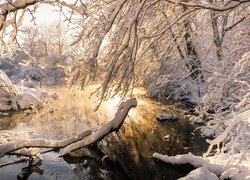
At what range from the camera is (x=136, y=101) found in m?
9.62

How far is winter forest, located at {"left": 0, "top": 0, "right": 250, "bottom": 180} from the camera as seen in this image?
409 centimetres

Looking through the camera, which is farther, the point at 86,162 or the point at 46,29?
the point at 46,29

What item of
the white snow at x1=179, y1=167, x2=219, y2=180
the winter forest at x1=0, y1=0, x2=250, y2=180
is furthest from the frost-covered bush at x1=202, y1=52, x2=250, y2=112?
the white snow at x1=179, y1=167, x2=219, y2=180

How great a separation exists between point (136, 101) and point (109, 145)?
2.22 metres

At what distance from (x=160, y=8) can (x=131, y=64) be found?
5.55 ft

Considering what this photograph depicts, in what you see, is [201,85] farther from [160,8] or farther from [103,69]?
[103,69]

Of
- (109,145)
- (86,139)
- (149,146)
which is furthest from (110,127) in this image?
(149,146)

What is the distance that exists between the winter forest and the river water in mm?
34

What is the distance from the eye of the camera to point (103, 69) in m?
4.37

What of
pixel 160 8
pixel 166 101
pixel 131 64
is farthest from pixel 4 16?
pixel 166 101

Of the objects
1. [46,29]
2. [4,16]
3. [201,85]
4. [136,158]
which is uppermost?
[46,29]

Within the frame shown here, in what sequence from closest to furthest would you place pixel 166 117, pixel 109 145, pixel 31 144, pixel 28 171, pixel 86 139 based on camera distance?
1. pixel 28 171
2. pixel 31 144
3. pixel 86 139
4. pixel 109 145
5. pixel 166 117

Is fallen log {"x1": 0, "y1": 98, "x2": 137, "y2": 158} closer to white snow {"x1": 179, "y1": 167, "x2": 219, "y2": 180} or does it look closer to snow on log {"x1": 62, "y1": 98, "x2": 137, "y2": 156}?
snow on log {"x1": 62, "y1": 98, "x2": 137, "y2": 156}

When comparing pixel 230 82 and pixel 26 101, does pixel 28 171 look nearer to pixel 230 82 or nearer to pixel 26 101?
pixel 230 82
